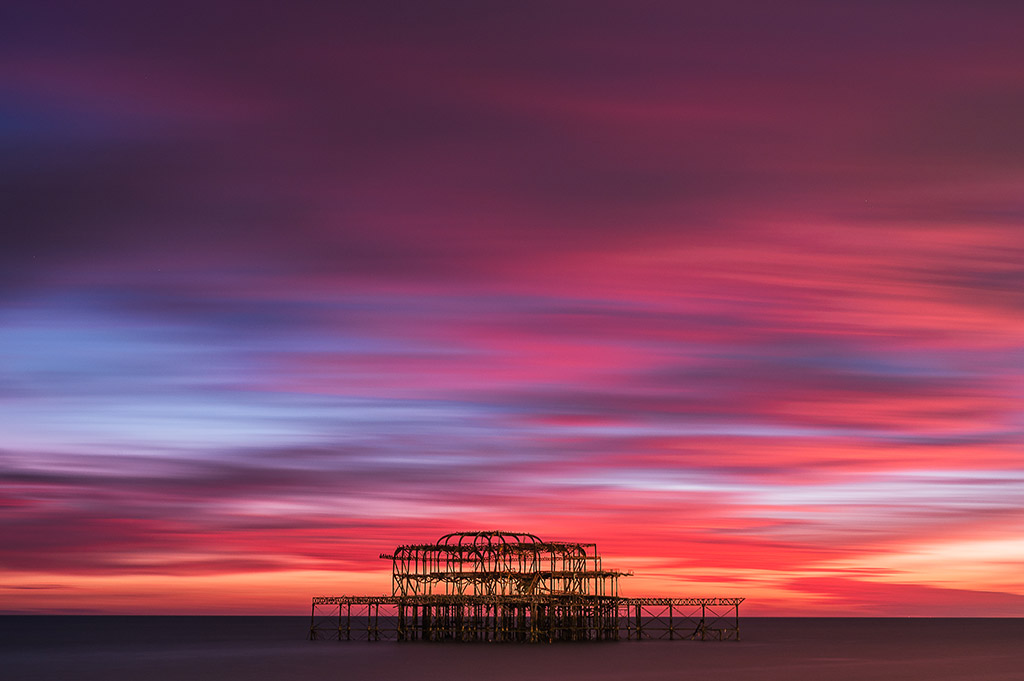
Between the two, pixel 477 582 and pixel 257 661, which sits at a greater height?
pixel 477 582

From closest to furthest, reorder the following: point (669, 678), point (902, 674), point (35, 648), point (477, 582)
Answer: point (669, 678) < point (902, 674) < point (477, 582) < point (35, 648)

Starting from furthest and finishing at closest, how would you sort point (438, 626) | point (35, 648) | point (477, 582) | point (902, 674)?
point (35, 648)
point (438, 626)
point (477, 582)
point (902, 674)

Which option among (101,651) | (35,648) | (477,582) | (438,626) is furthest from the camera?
(35,648)

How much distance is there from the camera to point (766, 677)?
2908 inches

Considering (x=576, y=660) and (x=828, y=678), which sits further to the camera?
(x=576, y=660)

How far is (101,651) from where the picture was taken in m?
111

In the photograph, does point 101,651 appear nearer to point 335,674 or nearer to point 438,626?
point 438,626

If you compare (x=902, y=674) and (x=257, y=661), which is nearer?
(x=902, y=674)

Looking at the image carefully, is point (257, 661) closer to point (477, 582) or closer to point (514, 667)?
point (477, 582)

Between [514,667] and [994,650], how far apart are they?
60.8 metres

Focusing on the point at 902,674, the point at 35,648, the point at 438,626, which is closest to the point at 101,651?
the point at 35,648

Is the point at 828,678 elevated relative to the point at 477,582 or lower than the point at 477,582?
lower

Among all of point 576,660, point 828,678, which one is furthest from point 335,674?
point 828,678

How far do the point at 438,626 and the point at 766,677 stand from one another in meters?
33.8
